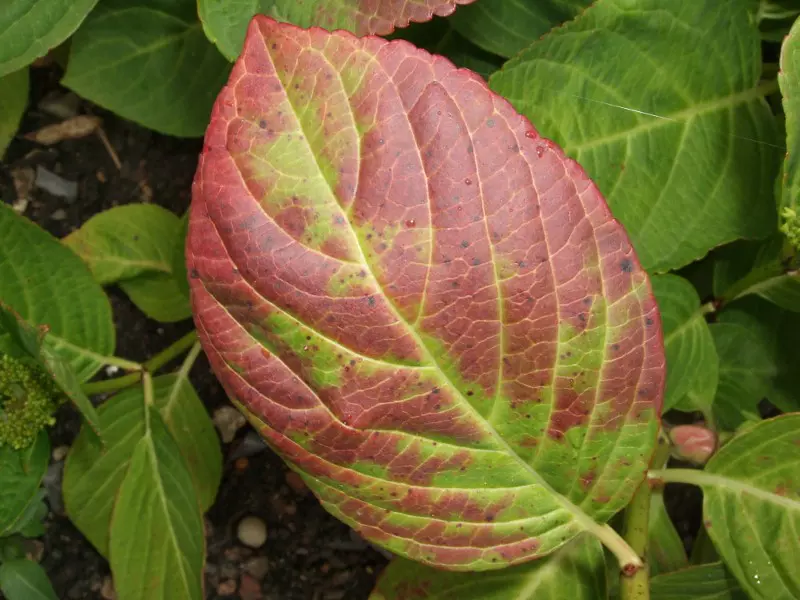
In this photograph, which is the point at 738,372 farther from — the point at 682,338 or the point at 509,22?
the point at 509,22

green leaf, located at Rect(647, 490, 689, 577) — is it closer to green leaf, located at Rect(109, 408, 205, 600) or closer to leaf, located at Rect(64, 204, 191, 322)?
green leaf, located at Rect(109, 408, 205, 600)

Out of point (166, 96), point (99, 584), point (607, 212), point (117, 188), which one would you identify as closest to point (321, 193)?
point (607, 212)

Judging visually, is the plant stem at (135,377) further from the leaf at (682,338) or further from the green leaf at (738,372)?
the green leaf at (738,372)

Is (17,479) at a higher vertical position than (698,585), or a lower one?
lower

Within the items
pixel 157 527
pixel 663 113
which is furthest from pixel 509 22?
pixel 157 527

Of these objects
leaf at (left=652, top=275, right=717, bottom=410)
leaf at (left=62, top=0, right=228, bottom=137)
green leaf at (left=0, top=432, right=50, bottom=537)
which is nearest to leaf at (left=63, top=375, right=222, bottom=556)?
green leaf at (left=0, top=432, right=50, bottom=537)

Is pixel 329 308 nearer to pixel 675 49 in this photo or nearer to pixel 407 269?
pixel 407 269
